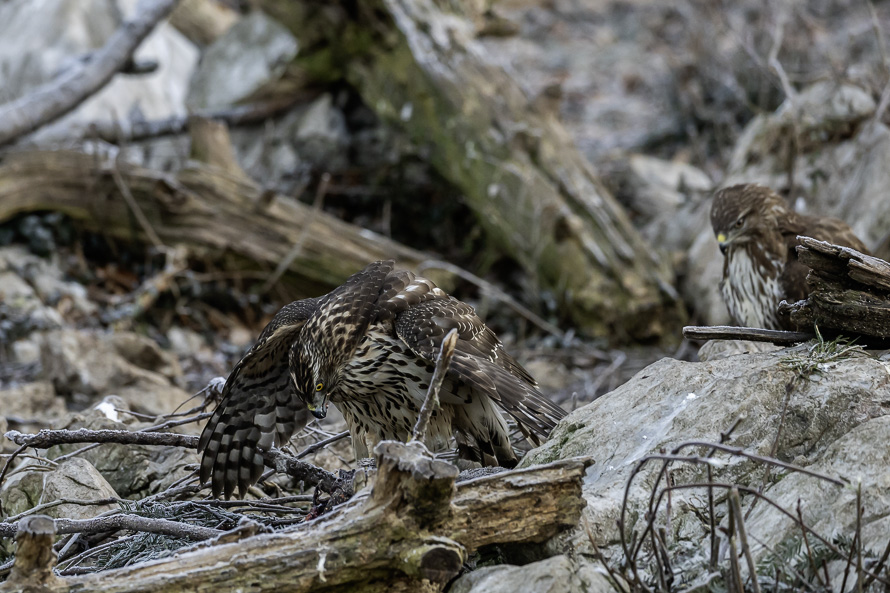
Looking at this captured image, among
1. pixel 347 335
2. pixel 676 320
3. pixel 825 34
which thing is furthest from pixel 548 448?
pixel 825 34

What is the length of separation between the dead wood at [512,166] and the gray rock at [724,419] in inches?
177

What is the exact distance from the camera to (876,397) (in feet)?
9.78

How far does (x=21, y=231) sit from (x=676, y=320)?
5683mm

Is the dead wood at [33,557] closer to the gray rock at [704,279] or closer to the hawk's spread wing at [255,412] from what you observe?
the hawk's spread wing at [255,412]

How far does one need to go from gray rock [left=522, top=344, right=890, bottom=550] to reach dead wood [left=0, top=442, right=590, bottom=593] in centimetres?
26

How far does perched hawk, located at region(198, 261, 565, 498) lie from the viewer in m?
3.78

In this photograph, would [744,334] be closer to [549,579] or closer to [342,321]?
[549,579]

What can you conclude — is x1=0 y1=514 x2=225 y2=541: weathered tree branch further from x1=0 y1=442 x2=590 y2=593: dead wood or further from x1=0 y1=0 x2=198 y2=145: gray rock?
x1=0 y1=0 x2=198 y2=145: gray rock

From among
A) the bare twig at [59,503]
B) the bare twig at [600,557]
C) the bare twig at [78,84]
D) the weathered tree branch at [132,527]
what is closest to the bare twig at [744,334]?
the bare twig at [600,557]

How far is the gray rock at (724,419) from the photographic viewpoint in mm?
2961

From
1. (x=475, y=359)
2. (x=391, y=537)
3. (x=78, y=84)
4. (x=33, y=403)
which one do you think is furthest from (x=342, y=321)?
(x=78, y=84)

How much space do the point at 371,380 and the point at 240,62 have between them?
7484mm

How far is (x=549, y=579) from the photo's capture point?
2.54 metres

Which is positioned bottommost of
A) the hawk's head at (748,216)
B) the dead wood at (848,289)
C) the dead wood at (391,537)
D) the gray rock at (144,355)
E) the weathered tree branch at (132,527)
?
the gray rock at (144,355)
